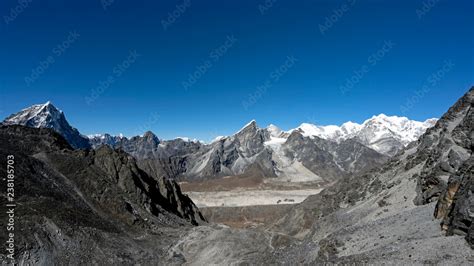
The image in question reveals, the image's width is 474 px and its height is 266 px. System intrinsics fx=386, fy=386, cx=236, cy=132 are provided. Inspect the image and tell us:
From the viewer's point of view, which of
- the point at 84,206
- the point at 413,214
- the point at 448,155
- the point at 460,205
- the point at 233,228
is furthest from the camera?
the point at 233,228

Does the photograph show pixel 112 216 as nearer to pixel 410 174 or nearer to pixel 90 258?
pixel 90 258

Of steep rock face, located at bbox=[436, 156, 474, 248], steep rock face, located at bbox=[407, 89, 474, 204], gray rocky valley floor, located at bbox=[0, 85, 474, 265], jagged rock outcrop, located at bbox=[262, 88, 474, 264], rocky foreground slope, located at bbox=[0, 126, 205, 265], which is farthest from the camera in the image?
rocky foreground slope, located at bbox=[0, 126, 205, 265]

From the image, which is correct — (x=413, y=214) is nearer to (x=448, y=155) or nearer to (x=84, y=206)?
(x=448, y=155)

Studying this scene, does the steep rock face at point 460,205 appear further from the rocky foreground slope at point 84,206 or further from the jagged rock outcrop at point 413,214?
the rocky foreground slope at point 84,206

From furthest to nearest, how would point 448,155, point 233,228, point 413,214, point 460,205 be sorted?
1. point 233,228
2. point 448,155
3. point 413,214
4. point 460,205

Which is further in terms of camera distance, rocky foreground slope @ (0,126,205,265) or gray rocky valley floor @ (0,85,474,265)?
rocky foreground slope @ (0,126,205,265)

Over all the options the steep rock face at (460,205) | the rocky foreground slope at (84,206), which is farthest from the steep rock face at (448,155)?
the rocky foreground slope at (84,206)

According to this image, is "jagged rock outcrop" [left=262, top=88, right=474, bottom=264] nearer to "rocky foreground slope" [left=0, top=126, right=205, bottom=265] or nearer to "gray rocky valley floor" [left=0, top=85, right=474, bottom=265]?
"gray rocky valley floor" [left=0, top=85, right=474, bottom=265]

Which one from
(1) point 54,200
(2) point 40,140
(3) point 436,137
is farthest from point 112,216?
(3) point 436,137

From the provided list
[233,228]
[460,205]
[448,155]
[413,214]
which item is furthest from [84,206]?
[460,205]

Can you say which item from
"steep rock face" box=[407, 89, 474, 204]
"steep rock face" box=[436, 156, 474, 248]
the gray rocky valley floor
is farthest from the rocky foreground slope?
"steep rock face" box=[436, 156, 474, 248]
